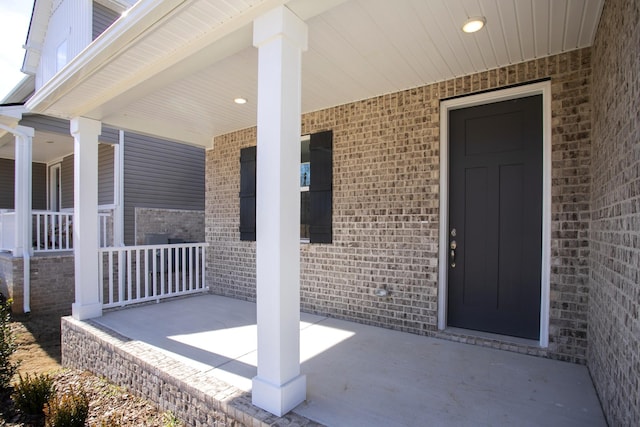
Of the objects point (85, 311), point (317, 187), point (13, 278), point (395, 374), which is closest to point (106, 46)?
point (317, 187)

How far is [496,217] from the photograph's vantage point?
335 centimetres

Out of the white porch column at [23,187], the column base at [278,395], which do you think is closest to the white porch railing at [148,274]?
the white porch column at [23,187]

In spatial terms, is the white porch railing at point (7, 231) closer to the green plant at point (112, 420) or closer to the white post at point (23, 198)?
the white post at point (23, 198)

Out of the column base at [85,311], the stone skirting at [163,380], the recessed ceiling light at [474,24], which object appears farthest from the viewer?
the column base at [85,311]

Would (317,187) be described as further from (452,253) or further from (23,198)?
(23,198)

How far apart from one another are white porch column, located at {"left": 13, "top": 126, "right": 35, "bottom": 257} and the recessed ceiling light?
7.92 metres

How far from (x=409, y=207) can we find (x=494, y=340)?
1521mm

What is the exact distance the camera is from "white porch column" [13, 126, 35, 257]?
6445mm

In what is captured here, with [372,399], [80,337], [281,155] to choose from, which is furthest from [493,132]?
[80,337]

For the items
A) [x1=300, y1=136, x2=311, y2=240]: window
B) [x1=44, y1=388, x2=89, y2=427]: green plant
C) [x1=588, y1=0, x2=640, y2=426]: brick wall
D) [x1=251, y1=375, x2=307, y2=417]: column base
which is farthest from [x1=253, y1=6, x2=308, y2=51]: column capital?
[x1=44, y1=388, x2=89, y2=427]: green plant

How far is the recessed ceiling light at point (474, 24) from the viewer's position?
7.91 feet

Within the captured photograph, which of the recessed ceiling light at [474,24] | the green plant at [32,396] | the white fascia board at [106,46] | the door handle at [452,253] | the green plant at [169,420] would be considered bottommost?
the green plant at [32,396]

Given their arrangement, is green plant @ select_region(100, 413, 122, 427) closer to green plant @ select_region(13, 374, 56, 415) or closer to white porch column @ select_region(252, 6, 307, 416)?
green plant @ select_region(13, 374, 56, 415)

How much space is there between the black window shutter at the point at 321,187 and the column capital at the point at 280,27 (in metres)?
2.25
